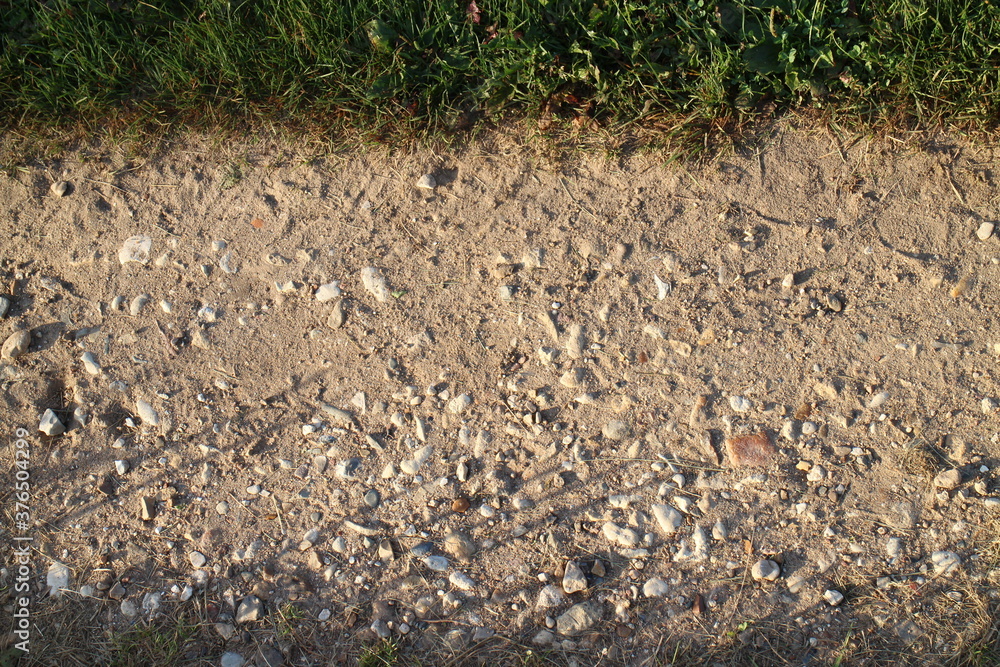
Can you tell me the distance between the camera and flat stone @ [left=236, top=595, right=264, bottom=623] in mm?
2379

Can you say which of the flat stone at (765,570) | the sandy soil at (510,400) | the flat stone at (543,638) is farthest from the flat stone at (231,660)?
the flat stone at (765,570)

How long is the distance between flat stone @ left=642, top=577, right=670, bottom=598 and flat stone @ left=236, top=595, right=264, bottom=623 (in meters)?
1.22

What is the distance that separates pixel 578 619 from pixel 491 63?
6.54ft

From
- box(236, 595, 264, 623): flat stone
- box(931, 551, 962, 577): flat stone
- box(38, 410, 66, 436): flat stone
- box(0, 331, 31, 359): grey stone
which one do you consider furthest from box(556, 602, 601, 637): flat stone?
box(0, 331, 31, 359): grey stone

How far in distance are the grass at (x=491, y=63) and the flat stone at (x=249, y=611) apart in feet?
5.70

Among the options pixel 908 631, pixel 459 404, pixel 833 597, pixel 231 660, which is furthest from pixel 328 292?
pixel 908 631

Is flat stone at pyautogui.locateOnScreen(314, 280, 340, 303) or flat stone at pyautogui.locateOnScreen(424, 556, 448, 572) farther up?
flat stone at pyautogui.locateOnScreen(314, 280, 340, 303)

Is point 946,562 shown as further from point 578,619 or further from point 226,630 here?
point 226,630

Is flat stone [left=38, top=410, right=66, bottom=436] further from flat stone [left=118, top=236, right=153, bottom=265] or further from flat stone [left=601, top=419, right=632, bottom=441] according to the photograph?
flat stone [left=601, top=419, right=632, bottom=441]

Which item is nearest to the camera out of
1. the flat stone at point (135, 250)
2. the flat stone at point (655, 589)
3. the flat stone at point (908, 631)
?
the flat stone at point (908, 631)

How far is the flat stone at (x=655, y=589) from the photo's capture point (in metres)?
2.35

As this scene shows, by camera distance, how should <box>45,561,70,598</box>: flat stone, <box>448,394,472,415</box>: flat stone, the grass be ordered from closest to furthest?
<box>45,561,70,598</box>: flat stone
<box>448,394,472,415</box>: flat stone
the grass

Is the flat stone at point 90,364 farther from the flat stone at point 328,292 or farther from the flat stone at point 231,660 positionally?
the flat stone at point 231,660

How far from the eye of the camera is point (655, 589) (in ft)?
7.72
